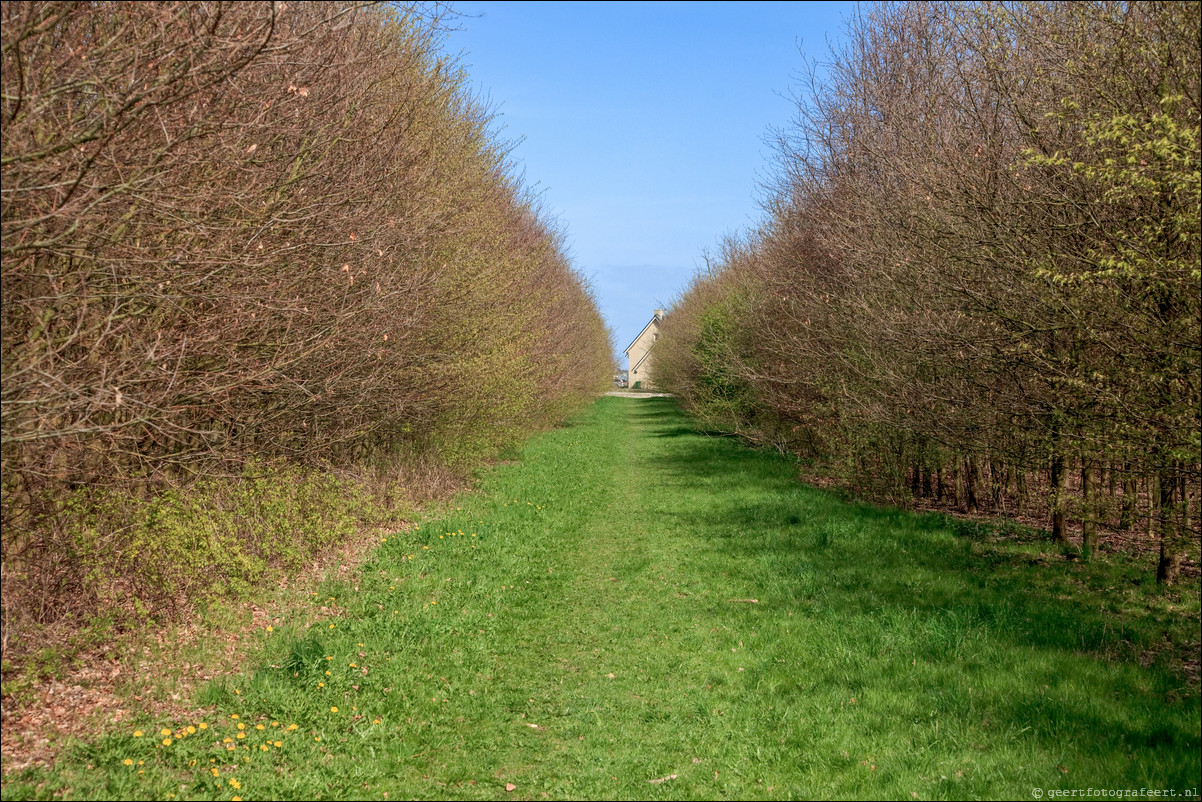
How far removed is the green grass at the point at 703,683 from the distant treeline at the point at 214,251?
198 cm

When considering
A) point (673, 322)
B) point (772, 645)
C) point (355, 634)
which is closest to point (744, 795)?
point (772, 645)

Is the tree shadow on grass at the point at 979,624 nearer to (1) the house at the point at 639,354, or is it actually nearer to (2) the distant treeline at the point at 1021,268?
(2) the distant treeline at the point at 1021,268

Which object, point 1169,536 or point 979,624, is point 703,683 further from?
point 1169,536

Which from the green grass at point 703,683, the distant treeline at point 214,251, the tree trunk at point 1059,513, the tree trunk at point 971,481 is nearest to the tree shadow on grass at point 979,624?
the green grass at point 703,683

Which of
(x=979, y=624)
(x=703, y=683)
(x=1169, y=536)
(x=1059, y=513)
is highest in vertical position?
(x=1169, y=536)

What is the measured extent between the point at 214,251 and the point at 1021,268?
7.51 meters

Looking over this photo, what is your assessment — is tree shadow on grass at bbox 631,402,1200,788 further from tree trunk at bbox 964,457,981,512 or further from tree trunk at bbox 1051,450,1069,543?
tree trunk at bbox 964,457,981,512

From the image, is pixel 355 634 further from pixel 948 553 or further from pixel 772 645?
pixel 948 553

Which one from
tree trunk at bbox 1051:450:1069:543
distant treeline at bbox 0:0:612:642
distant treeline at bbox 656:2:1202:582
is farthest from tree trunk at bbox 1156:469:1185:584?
distant treeline at bbox 0:0:612:642

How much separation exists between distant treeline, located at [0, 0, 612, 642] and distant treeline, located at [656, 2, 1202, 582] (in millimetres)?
6286

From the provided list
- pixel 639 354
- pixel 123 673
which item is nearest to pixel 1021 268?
pixel 123 673

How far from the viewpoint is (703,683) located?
21.5 ft

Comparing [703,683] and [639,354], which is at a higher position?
[639,354]

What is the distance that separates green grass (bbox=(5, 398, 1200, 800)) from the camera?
4832 millimetres
